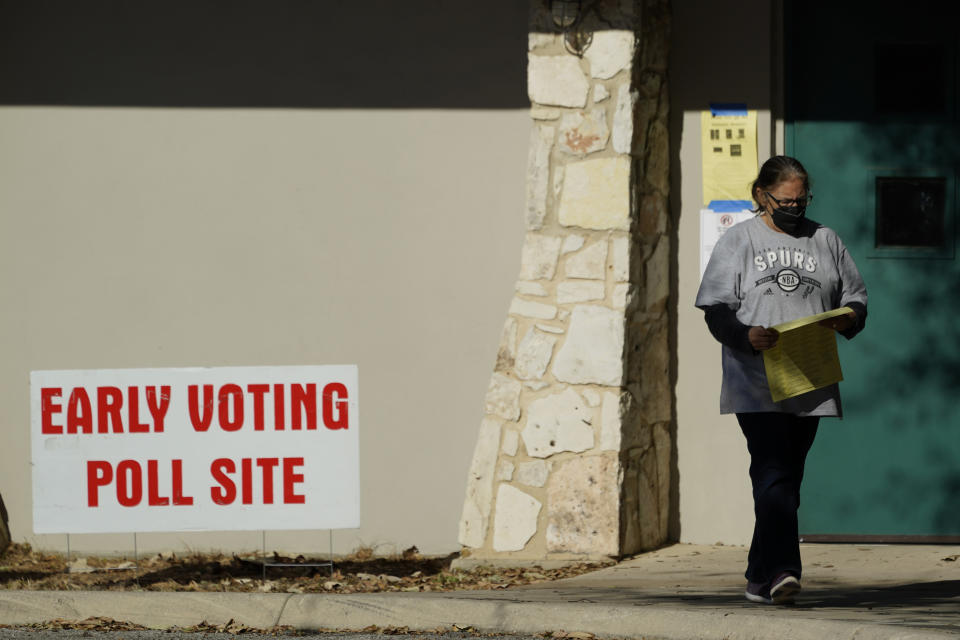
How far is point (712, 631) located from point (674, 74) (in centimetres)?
367

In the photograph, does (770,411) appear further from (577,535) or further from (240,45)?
(240,45)

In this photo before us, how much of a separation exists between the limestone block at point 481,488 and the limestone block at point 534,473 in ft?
0.58

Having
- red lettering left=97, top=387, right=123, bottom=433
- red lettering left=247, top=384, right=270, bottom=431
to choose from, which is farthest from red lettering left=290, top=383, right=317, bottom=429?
red lettering left=97, top=387, right=123, bottom=433

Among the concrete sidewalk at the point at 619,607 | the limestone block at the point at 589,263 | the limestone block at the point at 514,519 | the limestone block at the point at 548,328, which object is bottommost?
the concrete sidewalk at the point at 619,607

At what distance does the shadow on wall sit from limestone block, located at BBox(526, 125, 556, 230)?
0.60m

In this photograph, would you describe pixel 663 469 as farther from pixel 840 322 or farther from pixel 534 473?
pixel 840 322

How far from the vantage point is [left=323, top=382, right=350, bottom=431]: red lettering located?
6754mm

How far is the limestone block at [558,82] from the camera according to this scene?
7500 millimetres

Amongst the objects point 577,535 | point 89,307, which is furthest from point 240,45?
point 577,535

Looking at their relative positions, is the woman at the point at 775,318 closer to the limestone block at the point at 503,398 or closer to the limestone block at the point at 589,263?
the limestone block at the point at 589,263

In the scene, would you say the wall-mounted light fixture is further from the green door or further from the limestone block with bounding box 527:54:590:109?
the green door

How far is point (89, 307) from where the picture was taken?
330 inches

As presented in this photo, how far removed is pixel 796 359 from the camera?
5.45 m

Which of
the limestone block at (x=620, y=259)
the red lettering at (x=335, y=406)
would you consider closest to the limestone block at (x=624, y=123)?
the limestone block at (x=620, y=259)
